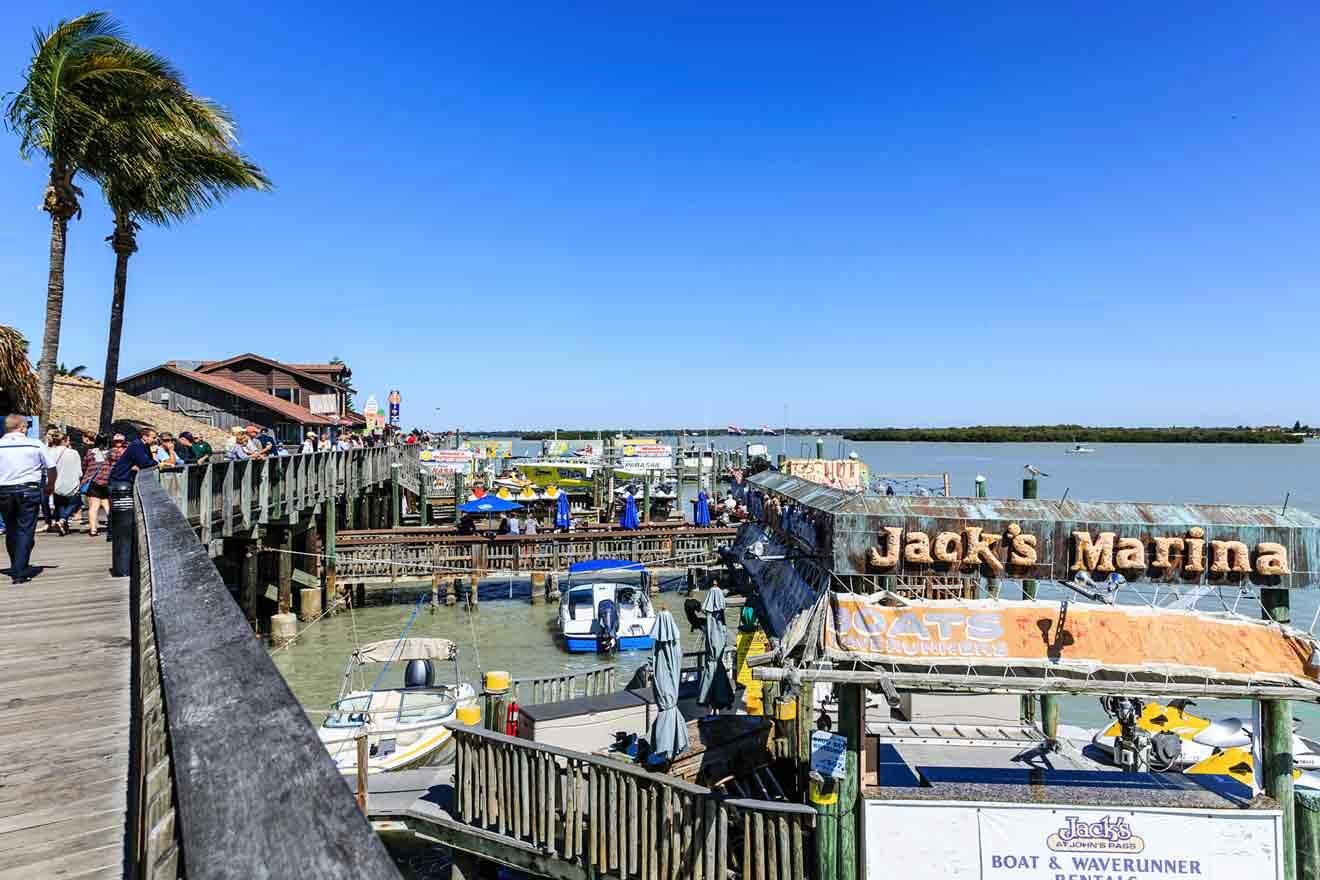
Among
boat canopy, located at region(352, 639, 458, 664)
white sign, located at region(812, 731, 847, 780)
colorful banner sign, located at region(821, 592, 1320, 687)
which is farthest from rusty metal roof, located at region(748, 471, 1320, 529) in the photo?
boat canopy, located at region(352, 639, 458, 664)

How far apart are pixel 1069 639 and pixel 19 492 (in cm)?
1076

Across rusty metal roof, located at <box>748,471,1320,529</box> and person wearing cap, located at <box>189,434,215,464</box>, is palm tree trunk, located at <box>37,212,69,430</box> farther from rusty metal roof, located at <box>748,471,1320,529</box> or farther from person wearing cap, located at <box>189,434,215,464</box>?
rusty metal roof, located at <box>748,471,1320,529</box>

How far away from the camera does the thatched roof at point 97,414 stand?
93.8ft

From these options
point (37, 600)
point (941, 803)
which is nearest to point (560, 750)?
point (941, 803)

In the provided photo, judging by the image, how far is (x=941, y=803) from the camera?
8469mm

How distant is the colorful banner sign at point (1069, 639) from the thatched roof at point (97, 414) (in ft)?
73.2

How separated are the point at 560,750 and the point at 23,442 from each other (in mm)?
6488

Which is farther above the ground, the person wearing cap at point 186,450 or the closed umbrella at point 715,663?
the person wearing cap at point 186,450

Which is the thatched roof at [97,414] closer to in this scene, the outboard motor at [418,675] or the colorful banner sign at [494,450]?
the outboard motor at [418,675]

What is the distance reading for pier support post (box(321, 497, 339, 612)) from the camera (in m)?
28.5

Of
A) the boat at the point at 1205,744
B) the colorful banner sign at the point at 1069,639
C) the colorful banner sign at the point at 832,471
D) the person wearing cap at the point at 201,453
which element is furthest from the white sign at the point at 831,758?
the colorful banner sign at the point at 832,471

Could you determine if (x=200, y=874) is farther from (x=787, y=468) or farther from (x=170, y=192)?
(x=787, y=468)

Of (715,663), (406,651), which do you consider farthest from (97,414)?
(715,663)

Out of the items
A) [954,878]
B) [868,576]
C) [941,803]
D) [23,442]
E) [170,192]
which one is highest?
[170,192]
